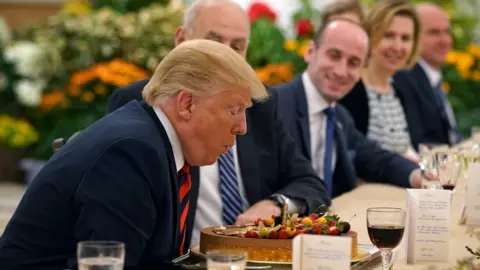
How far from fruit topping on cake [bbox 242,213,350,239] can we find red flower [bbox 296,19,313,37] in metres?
4.22

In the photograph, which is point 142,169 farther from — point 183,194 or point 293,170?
point 293,170

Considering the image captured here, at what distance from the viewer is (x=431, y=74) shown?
7.71 m

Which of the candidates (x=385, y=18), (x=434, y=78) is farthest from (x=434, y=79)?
(x=385, y=18)

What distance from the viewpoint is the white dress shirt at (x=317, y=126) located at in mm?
4746

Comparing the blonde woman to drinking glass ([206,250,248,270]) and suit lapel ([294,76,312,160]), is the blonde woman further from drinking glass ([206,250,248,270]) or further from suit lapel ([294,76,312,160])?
drinking glass ([206,250,248,270])

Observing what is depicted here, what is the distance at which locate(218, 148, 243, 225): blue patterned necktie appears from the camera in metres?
3.74

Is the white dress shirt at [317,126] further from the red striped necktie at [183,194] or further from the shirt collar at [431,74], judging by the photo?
the shirt collar at [431,74]

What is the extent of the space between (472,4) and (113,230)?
26.2 ft

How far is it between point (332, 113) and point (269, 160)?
93cm

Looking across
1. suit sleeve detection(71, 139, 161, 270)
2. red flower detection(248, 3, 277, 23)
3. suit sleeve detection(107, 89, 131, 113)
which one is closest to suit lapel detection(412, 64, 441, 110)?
red flower detection(248, 3, 277, 23)

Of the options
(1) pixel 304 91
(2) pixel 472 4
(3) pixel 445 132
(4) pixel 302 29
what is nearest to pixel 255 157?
(1) pixel 304 91

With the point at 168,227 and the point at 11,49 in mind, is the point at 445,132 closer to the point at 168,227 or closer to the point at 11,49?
the point at 11,49

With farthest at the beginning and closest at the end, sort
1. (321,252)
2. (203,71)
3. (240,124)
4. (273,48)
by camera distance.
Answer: (273,48) < (240,124) < (203,71) < (321,252)

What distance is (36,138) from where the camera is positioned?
6.99m
